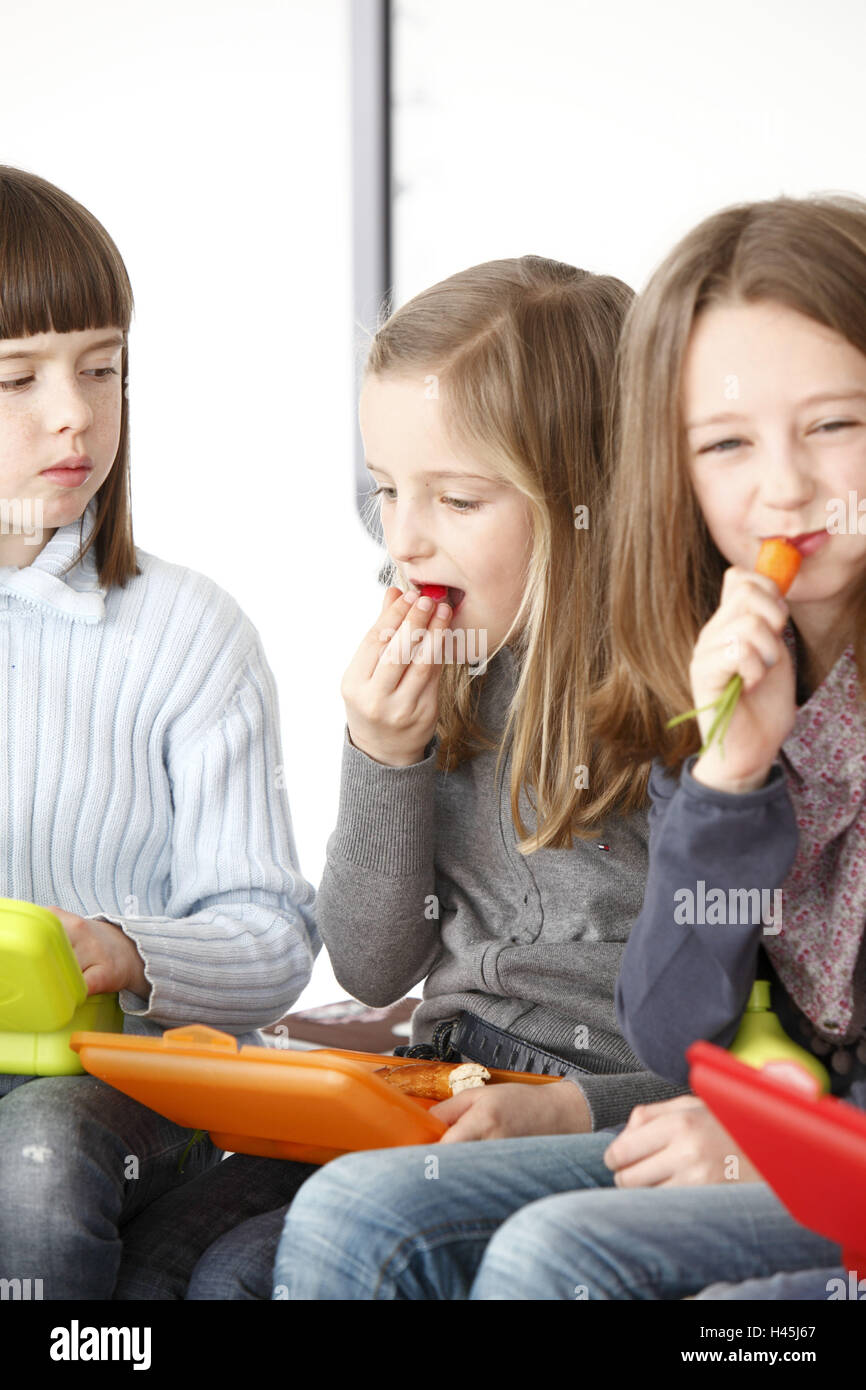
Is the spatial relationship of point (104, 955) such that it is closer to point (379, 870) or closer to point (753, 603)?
point (379, 870)

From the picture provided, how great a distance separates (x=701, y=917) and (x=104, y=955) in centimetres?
48

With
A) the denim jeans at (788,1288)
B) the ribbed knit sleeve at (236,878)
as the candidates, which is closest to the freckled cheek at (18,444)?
the ribbed knit sleeve at (236,878)

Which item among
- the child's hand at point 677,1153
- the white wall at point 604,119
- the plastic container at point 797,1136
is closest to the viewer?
the plastic container at point 797,1136

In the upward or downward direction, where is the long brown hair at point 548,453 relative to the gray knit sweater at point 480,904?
upward

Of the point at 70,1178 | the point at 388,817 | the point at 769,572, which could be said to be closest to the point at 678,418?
the point at 769,572

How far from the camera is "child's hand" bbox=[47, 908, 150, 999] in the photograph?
3.88 feet

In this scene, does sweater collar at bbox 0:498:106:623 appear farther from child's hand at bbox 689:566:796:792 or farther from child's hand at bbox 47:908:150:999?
child's hand at bbox 689:566:796:792

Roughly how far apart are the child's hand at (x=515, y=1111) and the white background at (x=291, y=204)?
1.91 meters

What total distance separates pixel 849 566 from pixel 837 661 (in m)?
0.09

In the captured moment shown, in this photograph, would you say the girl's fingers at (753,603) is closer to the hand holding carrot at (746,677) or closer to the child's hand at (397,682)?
the hand holding carrot at (746,677)

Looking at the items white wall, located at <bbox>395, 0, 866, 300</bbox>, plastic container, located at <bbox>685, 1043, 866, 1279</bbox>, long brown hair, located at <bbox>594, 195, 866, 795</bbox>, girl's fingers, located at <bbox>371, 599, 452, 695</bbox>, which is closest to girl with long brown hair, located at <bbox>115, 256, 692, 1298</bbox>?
girl's fingers, located at <bbox>371, 599, 452, 695</bbox>

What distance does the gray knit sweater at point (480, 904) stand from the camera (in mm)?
1232

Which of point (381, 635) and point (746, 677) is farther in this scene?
point (381, 635)

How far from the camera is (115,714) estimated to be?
1.35m
